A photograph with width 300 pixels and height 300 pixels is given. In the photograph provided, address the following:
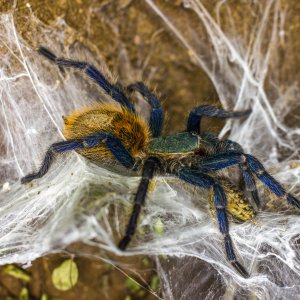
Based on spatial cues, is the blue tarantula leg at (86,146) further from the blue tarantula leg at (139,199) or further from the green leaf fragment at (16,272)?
the green leaf fragment at (16,272)

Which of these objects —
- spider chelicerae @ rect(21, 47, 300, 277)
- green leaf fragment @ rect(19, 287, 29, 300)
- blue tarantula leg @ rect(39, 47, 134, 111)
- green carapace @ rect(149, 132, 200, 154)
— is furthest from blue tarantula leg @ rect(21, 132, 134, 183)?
green leaf fragment @ rect(19, 287, 29, 300)

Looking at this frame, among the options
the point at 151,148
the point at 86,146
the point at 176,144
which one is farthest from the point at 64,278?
the point at 176,144

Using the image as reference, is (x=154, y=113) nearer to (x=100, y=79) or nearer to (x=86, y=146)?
(x=100, y=79)

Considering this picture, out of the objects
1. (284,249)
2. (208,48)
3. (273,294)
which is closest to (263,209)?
(284,249)

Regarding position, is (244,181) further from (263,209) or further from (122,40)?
(122,40)

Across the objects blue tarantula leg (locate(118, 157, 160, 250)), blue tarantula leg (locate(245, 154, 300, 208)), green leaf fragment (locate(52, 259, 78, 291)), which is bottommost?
blue tarantula leg (locate(245, 154, 300, 208))

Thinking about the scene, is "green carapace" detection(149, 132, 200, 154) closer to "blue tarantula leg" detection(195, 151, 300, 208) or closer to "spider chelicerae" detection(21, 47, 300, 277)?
"spider chelicerae" detection(21, 47, 300, 277)

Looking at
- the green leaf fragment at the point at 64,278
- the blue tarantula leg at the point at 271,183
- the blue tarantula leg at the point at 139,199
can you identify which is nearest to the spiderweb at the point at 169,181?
the blue tarantula leg at the point at 139,199
